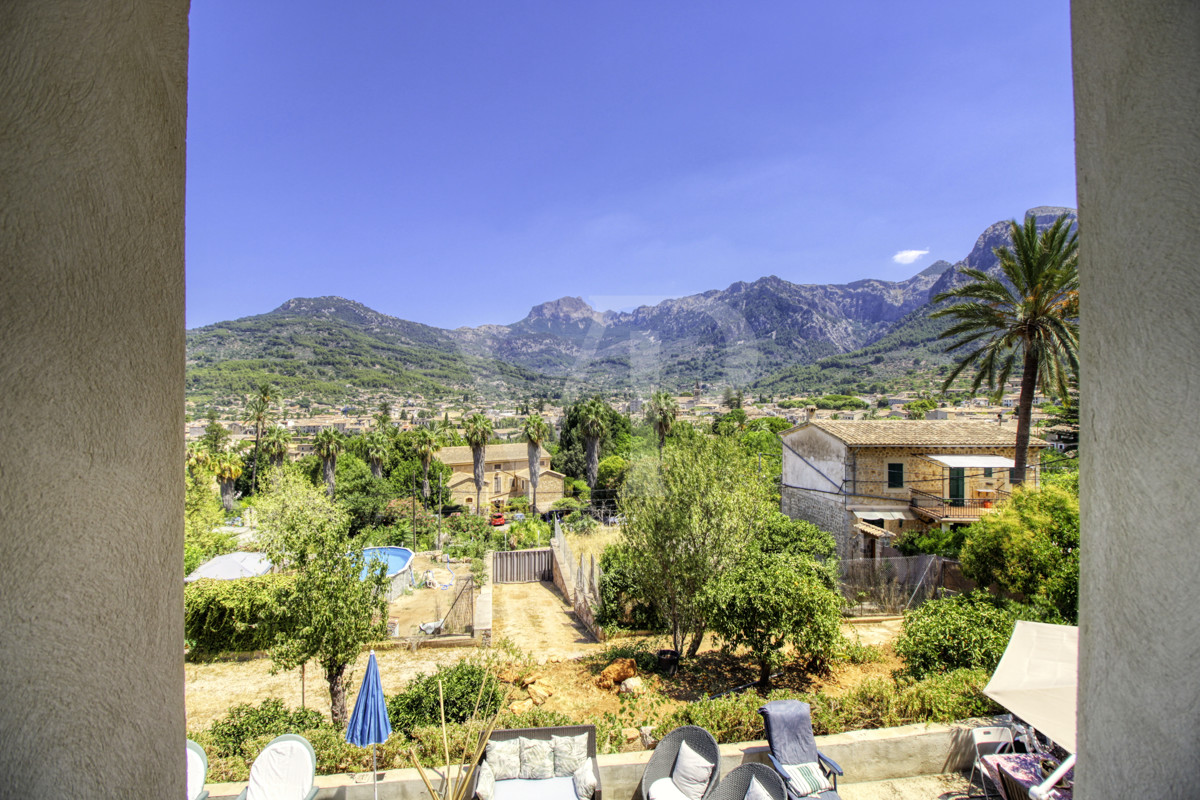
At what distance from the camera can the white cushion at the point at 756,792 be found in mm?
4750

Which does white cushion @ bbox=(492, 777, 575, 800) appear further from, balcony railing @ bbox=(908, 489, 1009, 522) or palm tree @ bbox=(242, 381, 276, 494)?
palm tree @ bbox=(242, 381, 276, 494)

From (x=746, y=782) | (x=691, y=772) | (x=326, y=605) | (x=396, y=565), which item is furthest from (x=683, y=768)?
(x=396, y=565)

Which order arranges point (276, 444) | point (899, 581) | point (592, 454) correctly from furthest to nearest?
point (592, 454) → point (276, 444) → point (899, 581)

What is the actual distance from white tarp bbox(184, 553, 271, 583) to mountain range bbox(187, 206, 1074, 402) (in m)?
90.6

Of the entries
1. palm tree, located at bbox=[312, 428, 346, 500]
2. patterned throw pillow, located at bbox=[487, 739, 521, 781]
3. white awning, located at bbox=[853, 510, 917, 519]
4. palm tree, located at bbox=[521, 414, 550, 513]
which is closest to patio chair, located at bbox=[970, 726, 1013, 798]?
patterned throw pillow, located at bbox=[487, 739, 521, 781]

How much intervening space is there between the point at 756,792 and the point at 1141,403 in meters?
4.78

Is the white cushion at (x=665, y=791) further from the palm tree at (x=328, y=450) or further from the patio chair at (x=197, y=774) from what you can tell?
the palm tree at (x=328, y=450)

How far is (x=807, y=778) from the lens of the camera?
5.07 m

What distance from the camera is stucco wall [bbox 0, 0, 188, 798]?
4.36ft

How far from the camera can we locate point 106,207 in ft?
4.94

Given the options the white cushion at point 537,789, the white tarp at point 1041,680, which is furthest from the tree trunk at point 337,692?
the white tarp at point 1041,680

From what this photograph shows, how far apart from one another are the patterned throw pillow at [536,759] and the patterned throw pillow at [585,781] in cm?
31

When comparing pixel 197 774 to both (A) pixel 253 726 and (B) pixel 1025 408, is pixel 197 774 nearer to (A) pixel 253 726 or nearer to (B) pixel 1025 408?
(A) pixel 253 726

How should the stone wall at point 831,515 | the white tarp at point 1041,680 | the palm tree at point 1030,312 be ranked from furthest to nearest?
the stone wall at point 831,515, the palm tree at point 1030,312, the white tarp at point 1041,680
